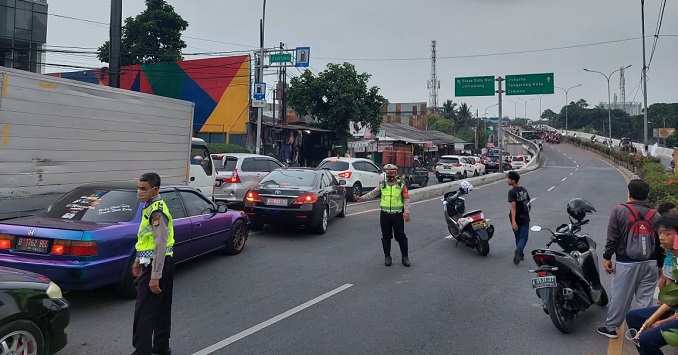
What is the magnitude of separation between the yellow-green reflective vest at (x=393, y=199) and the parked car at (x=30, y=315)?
4807 mm

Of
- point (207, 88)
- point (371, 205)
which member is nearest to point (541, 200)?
point (371, 205)

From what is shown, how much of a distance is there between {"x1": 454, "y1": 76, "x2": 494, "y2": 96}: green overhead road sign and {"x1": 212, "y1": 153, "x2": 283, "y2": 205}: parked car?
23.3 metres

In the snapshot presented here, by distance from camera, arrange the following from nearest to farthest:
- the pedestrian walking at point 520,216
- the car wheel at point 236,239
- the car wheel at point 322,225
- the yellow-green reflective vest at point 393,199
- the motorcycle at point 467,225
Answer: the yellow-green reflective vest at point 393,199, the pedestrian walking at point 520,216, the car wheel at point 236,239, the motorcycle at point 467,225, the car wheel at point 322,225

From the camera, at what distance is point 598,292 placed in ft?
18.0

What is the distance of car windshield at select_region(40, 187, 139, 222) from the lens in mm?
5730

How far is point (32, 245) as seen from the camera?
5105 mm

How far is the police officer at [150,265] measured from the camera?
13.0ft

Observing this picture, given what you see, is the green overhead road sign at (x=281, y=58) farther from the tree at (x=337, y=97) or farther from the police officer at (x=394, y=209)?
the police officer at (x=394, y=209)

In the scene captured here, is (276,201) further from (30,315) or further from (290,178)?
(30,315)

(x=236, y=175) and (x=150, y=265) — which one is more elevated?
(x=236, y=175)

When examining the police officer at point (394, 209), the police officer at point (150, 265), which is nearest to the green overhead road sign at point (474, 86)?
the police officer at point (394, 209)

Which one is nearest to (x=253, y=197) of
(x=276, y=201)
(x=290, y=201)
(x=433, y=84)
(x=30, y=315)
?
(x=276, y=201)

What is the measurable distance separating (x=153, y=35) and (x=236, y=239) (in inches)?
1210

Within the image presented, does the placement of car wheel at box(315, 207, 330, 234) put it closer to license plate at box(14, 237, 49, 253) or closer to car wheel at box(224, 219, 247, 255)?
car wheel at box(224, 219, 247, 255)
